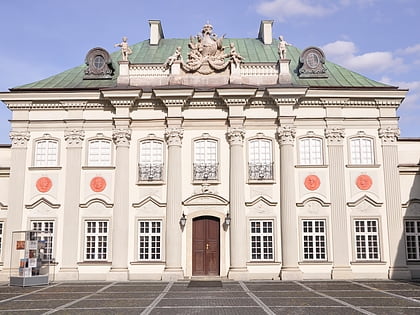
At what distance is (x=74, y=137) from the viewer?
24.5 m

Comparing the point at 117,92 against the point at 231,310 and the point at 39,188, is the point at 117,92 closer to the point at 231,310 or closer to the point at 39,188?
the point at 39,188

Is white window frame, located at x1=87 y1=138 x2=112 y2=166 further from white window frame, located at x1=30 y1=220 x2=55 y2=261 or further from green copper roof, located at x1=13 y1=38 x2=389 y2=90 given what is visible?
white window frame, located at x1=30 y1=220 x2=55 y2=261

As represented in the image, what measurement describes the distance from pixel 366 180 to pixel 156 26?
16527mm

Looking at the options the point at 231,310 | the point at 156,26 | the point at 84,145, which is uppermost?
the point at 156,26

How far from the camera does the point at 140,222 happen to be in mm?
23844

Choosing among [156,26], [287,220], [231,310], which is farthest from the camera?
[156,26]

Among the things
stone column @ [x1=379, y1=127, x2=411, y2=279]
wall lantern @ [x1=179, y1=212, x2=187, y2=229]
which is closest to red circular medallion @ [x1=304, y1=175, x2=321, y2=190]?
stone column @ [x1=379, y1=127, x2=411, y2=279]

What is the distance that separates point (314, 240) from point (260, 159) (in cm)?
491

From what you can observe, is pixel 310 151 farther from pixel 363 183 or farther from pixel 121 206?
pixel 121 206

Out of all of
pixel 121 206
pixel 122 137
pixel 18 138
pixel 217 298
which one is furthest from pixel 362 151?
pixel 18 138

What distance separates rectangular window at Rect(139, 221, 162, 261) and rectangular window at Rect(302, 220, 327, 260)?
7301mm

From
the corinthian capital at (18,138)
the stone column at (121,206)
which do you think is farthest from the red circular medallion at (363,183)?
the corinthian capital at (18,138)

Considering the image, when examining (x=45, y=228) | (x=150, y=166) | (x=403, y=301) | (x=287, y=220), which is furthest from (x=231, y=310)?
(x=45, y=228)

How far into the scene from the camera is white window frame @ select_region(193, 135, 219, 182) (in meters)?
24.1
